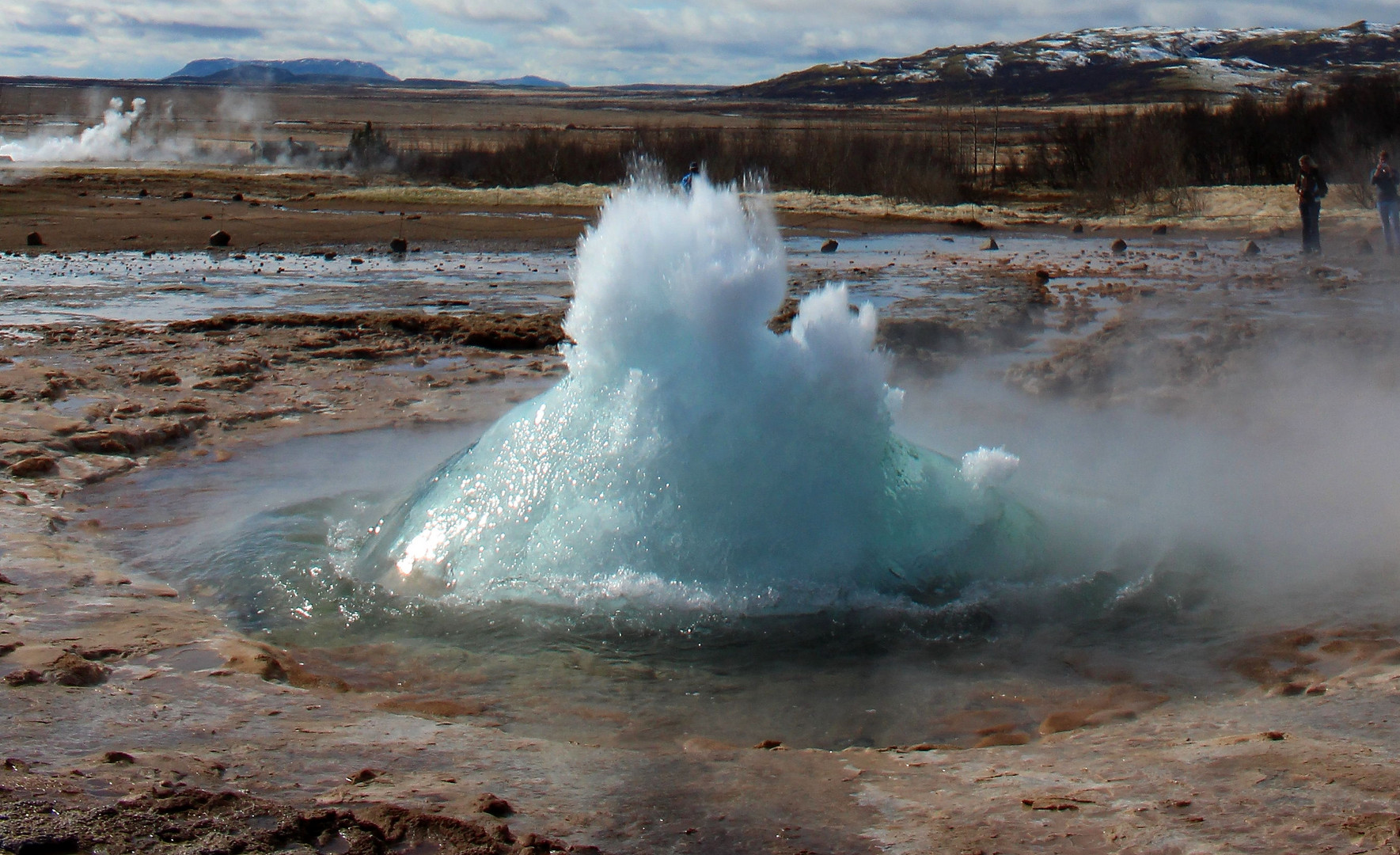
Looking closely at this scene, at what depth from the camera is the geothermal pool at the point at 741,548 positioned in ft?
12.9

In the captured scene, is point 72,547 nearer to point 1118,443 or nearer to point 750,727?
point 750,727

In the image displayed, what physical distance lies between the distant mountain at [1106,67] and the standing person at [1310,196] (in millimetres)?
83289

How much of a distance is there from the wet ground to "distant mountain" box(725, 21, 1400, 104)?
9364 cm

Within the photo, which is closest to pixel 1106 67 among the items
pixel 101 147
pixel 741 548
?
pixel 101 147

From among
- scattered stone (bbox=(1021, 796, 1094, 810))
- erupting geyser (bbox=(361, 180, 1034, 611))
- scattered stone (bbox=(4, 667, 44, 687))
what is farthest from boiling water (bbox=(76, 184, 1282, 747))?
scattered stone (bbox=(1021, 796, 1094, 810))

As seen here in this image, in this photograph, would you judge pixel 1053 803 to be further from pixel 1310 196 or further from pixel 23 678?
pixel 1310 196

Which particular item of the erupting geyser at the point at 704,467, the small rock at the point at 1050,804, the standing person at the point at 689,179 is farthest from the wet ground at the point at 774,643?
the standing person at the point at 689,179

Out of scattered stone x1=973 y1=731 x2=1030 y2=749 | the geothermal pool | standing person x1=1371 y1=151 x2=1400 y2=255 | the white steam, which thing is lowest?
scattered stone x1=973 y1=731 x2=1030 y2=749

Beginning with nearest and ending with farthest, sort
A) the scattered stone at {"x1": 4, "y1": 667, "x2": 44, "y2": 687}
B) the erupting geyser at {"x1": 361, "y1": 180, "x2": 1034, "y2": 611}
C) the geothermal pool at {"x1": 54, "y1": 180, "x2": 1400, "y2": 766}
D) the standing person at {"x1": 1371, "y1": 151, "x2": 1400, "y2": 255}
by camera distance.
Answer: the scattered stone at {"x1": 4, "y1": 667, "x2": 44, "y2": 687}, the geothermal pool at {"x1": 54, "y1": 180, "x2": 1400, "y2": 766}, the erupting geyser at {"x1": 361, "y1": 180, "x2": 1034, "y2": 611}, the standing person at {"x1": 1371, "y1": 151, "x2": 1400, "y2": 255}

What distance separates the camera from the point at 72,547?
16.7 feet

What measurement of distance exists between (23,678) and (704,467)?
2.39 m

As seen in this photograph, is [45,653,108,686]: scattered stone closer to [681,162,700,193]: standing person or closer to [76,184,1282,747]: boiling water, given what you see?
[76,184,1282,747]: boiling water

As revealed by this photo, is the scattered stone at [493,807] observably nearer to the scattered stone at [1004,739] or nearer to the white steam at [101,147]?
the scattered stone at [1004,739]

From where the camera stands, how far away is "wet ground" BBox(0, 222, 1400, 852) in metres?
2.84
